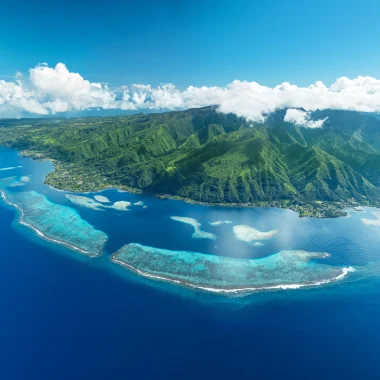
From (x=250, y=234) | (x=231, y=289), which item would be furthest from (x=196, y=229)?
(x=231, y=289)

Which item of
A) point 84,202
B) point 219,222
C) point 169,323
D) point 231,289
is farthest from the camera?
point 84,202

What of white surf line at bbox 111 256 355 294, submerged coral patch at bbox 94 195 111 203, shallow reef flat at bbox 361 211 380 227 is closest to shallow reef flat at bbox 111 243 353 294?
white surf line at bbox 111 256 355 294

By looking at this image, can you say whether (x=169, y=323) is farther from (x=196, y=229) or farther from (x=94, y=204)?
(x=94, y=204)

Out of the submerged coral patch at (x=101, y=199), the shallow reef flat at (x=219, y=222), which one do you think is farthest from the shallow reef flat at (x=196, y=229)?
the submerged coral patch at (x=101, y=199)

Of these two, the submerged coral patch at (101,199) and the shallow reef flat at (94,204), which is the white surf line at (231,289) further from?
the submerged coral patch at (101,199)

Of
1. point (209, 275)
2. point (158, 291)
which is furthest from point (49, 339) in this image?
point (209, 275)

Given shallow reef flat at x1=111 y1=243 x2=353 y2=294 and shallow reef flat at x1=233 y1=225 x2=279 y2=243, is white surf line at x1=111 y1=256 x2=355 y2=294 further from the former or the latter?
shallow reef flat at x1=233 y1=225 x2=279 y2=243
